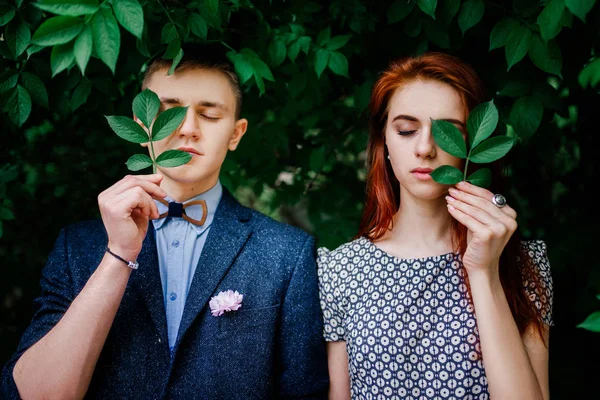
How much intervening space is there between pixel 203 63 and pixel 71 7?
2.49 ft

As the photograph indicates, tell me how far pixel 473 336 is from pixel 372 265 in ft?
1.55

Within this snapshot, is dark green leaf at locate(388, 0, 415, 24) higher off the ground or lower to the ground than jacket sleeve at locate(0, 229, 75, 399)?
higher

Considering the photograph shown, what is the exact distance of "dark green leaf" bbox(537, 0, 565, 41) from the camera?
164cm

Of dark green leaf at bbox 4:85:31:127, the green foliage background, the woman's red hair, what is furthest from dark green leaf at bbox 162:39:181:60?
the woman's red hair

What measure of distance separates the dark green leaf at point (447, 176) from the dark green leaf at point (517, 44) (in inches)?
20.9

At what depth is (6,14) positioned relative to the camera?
1783 millimetres

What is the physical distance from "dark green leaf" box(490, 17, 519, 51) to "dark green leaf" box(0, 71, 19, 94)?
5.80ft

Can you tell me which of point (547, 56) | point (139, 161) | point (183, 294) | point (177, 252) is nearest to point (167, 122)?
point (139, 161)

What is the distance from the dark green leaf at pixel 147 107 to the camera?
175cm

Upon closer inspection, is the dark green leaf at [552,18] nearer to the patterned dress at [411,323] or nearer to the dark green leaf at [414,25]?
the dark green leaf at [414,25]

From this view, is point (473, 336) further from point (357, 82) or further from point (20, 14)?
point (20, 14)

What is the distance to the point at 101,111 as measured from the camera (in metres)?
2.54

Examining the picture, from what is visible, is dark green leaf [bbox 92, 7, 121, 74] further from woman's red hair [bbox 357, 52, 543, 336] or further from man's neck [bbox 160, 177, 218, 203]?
woman's red hair [bbox 357, 52, 543, 336]

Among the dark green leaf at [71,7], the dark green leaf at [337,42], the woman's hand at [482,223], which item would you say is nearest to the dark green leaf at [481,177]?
the woman's hand at [482,223]
